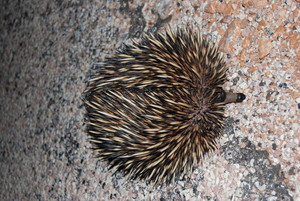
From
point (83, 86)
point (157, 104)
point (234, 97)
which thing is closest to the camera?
point (157, 104)

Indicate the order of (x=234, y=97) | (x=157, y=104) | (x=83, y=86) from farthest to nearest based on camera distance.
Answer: (x=83, y=86) → (x=234, y=97) → (x=157, y=104)

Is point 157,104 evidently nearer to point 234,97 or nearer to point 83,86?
point 234,97

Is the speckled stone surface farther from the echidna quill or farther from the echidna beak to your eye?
the echidna quill

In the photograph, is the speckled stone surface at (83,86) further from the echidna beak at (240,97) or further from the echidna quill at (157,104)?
the echidna quill at (157,104)

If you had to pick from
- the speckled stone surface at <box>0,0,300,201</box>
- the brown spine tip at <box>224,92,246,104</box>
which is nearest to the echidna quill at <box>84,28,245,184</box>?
the brown spine tip at <box>224,92,246,104</box>

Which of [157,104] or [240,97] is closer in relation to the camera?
[157,104]

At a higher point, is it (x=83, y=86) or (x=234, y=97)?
(x=234, y=97)

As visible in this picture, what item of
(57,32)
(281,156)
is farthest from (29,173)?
(281,156)

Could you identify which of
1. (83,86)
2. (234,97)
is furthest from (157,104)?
(83,86)
